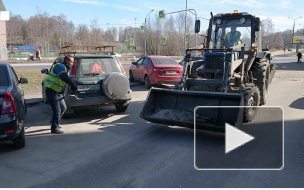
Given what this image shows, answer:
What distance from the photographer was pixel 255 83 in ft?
27.8

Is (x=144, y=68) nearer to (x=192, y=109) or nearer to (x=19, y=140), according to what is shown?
(x=192, y=109)

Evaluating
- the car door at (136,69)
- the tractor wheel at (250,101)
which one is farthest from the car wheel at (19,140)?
the car door at (136,69)

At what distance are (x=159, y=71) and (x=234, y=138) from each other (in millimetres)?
7503

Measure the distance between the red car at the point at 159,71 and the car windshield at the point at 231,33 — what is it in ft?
12.3

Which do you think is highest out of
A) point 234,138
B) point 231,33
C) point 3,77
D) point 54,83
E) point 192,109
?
point 231,33

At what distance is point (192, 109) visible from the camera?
6238 millimetres

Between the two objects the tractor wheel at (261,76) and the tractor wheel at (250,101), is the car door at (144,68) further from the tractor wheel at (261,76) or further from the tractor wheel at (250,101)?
the tractor wheel at (250,101)

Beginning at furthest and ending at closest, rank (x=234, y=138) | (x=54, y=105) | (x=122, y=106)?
1. (x=122, y=106)
2. (x=54, y=105)
3. (x=234, y=138)

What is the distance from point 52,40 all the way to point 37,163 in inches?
3283

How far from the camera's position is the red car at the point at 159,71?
12781mm

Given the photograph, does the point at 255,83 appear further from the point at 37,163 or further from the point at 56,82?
the point at 37,163

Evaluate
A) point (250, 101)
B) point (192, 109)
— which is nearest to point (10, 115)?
point (192, 109)

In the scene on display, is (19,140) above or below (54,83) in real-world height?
below

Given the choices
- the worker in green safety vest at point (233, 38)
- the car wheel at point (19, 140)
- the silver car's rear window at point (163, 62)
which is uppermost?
the worker in green safety vest at point (233, 38)
